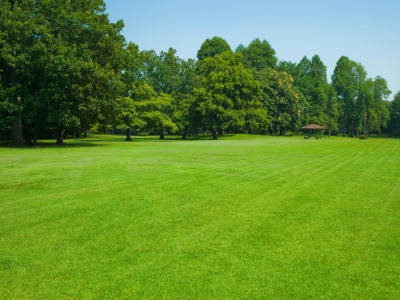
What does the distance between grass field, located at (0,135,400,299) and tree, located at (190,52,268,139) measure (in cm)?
5218

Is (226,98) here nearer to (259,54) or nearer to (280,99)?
(280,99)

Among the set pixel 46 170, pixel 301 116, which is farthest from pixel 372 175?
pixel 301 116

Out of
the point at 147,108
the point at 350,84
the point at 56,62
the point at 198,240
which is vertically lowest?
the point at 198,240

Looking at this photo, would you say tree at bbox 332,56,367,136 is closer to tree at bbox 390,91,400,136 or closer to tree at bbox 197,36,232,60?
tree at bbox 390,91,400,136

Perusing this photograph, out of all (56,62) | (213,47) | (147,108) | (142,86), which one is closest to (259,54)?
(213,47)

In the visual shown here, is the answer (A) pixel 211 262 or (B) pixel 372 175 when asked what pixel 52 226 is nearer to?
(A) pixel 211 262

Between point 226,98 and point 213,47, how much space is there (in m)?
30.8

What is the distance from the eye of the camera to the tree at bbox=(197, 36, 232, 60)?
89.4 m

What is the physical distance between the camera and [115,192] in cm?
1011

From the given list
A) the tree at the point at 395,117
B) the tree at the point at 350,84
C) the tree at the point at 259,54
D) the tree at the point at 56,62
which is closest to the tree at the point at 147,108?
the tree at the point at 56,62

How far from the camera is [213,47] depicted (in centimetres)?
8988

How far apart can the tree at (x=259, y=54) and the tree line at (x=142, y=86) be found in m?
0.29

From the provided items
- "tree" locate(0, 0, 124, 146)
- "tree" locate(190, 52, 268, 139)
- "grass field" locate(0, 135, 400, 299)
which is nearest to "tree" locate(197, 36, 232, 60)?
"tree" locate(190, 52, 268, 139)

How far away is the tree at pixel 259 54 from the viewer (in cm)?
9593
